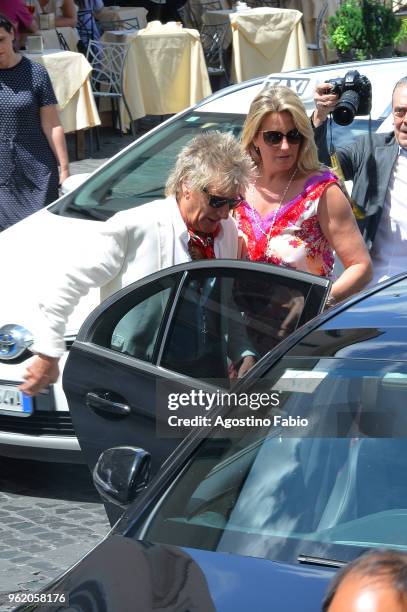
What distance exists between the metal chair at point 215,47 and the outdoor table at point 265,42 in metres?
0.15

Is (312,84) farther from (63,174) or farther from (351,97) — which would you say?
(63,174)

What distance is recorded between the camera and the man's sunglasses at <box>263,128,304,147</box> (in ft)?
14.0

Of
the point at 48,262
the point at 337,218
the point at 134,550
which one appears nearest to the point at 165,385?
the point at 337,218

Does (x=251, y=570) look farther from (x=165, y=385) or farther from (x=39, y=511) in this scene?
(x=39, y=511)

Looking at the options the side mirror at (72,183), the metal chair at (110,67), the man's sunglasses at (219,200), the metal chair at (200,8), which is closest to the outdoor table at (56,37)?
the metal chair at (110,67)

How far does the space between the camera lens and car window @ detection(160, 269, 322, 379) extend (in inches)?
53.9

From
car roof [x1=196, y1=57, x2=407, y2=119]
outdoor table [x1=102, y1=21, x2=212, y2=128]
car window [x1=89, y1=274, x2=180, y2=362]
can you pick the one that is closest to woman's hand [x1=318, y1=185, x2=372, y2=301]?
car window [x1=89, y1=274, x2=180, y2=362]

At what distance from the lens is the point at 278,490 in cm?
276

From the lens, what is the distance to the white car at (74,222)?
4.79 m

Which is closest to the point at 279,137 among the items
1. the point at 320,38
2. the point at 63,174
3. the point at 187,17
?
the point at 63,174

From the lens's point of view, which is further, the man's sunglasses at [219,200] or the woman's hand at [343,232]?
the woman's hand at [343,232]

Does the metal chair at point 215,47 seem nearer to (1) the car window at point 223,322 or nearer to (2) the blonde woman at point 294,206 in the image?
(2) the blonde woman at point 294,206

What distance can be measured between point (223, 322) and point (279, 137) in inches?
31.6

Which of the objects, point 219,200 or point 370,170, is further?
point 370,170
